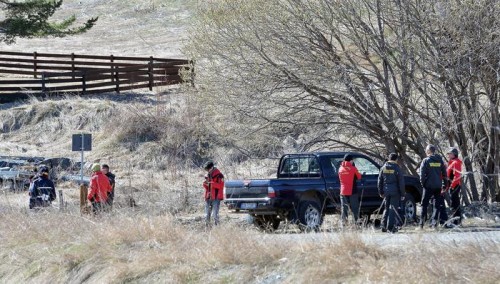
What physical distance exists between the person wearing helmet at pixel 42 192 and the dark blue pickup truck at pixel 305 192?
3.59 meters

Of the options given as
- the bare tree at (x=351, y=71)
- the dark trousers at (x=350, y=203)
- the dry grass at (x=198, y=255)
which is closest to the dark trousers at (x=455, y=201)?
the dark trousers at (x=350, y=203)

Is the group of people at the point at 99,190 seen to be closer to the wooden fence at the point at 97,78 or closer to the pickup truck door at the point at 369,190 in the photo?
the pickup truck door at the point at 369,190

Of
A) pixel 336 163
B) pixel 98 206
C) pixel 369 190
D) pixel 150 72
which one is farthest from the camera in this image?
pixel 150 72

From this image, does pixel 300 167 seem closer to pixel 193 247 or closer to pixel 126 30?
pixel 193 247

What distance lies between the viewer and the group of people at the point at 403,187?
694 inches

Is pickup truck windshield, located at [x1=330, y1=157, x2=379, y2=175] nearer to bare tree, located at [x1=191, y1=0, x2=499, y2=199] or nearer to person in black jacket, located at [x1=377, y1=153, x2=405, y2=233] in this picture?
bare tree, located at [x1=191, y1=0, x2=499, y2=199]

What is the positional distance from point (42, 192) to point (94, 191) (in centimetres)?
195

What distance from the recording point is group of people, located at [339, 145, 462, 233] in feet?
57.8

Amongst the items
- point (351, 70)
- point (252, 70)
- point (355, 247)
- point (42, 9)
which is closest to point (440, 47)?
point (351, 70)

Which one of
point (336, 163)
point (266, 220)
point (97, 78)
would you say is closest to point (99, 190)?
point (266, 220)

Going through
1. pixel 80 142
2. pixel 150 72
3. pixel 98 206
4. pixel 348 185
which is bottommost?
pixel 98 206

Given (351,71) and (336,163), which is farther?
(351,71)

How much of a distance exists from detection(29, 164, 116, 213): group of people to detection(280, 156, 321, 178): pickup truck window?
11.9ft

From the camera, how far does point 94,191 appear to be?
19.3 m
